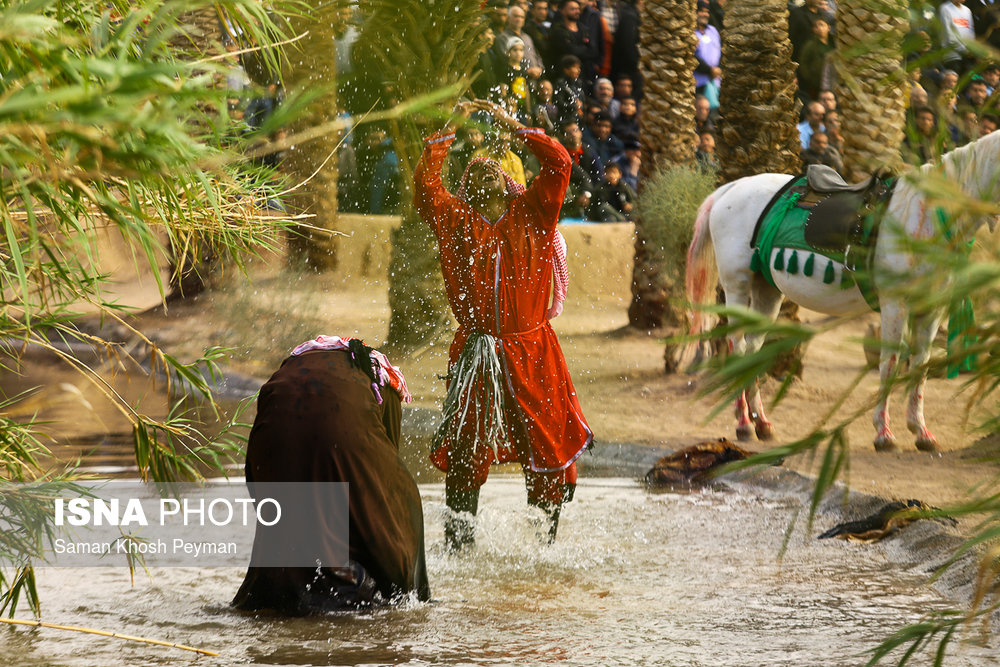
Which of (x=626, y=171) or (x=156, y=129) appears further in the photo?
(x=626, y=171)

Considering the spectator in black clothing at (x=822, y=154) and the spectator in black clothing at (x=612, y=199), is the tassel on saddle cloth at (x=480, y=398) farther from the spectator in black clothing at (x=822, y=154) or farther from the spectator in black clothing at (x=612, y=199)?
the spectator in black clothing at (x=822, y=154)

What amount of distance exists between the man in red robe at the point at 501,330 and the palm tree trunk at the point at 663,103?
246 inches

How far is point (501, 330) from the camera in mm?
4797

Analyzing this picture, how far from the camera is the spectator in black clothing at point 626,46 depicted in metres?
11.8

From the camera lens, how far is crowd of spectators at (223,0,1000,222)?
33.8 feet

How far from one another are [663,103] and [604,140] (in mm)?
741

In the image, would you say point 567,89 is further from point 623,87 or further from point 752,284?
point 752,284

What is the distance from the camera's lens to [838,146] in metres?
10.9

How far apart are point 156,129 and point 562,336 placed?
410 inches

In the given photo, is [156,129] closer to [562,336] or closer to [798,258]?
[798,258]

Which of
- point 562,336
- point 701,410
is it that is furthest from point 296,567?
point 562,336

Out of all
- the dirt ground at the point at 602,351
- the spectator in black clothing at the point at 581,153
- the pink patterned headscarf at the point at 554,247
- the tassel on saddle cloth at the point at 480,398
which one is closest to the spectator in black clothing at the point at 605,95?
the spectator in black clothing at the point at 581,153

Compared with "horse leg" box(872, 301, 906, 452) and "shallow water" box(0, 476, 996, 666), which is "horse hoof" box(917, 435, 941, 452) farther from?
"shallow water" box(0, 476, 996, 666)

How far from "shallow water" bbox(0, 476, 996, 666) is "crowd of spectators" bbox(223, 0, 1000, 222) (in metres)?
5.38
